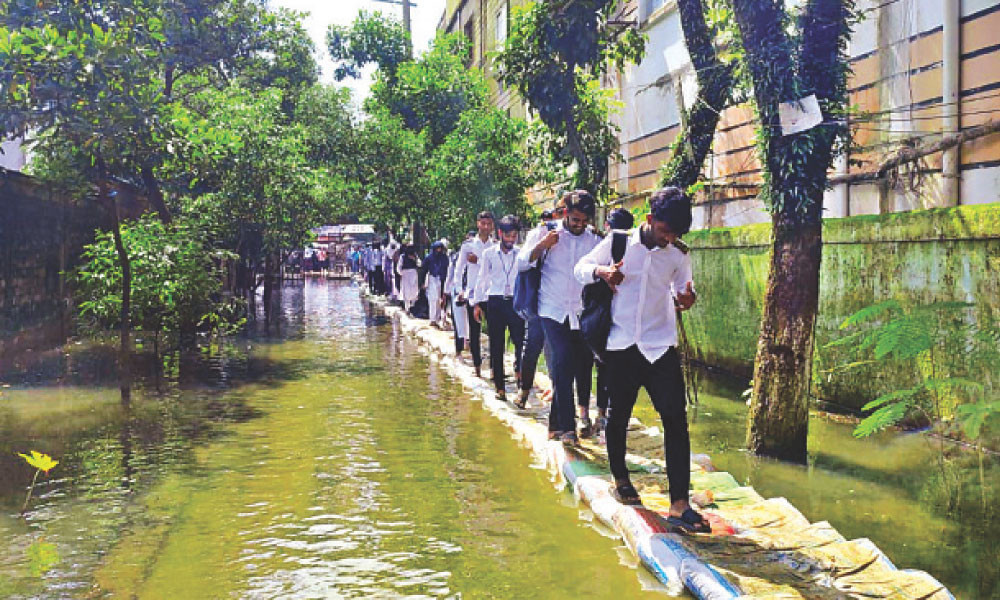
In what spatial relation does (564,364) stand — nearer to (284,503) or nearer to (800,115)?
(284,503)

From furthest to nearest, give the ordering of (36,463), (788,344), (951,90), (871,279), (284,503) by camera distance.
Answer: (951,90) → (871,279) → (788,344) → (284,503) → (36,463)

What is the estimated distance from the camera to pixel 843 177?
11.6 m

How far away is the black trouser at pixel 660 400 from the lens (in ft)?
17.5

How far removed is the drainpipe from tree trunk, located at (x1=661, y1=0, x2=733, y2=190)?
206cm

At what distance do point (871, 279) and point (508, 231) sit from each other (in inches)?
137

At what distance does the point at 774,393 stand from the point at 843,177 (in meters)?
5.16

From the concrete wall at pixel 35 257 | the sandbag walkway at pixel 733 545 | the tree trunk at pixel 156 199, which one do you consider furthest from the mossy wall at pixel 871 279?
the tree trunk at pixel 156 199

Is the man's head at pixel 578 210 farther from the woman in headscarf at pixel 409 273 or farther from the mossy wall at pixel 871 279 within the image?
the woman in headscarf at pixel 409 273

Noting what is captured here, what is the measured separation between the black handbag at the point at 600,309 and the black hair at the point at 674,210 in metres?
0.71

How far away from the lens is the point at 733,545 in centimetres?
492

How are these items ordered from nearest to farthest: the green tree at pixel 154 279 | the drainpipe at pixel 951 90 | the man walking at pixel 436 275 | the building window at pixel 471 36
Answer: the drainpipe at pixel 951 90
the green tree at pixel 154 279
the man walking at pixel 436 275
the building window at pixel 471 36

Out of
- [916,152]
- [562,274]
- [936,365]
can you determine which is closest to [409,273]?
[916,152]

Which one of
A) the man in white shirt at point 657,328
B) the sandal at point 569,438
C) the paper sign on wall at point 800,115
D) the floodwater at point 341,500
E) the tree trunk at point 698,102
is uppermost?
the tree trunk at point 698,102

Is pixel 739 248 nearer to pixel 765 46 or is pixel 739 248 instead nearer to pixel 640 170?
pixel 765 46
